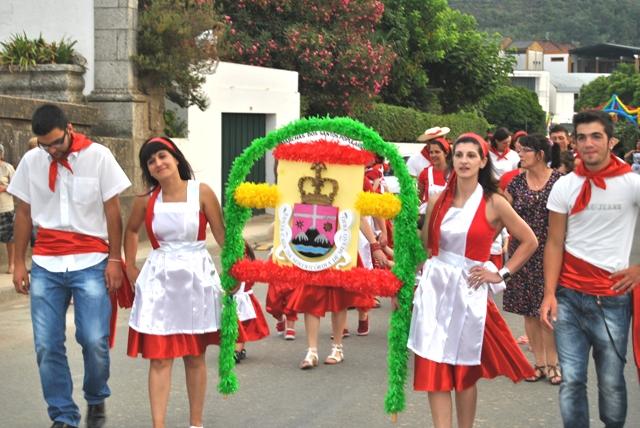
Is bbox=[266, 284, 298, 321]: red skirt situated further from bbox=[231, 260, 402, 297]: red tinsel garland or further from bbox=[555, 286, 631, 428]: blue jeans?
bbox=[555, 286, 631, 428]: blue jeans

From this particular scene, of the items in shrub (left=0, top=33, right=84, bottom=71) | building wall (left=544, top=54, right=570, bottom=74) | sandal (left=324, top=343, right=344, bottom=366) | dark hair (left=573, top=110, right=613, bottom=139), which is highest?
building wall (left=544, top=54, right=570, bottom=74)

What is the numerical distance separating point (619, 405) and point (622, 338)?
34 cm

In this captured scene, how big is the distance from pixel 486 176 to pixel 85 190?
2.28 metres

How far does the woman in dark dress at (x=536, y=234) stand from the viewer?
305 inches

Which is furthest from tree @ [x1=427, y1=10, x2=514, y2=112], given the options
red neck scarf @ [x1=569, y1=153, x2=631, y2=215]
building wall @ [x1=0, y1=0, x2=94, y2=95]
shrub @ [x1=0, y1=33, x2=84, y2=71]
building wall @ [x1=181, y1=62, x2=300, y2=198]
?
red neck scarf @ [x1=569, y1=153, x2=631, y2=215]

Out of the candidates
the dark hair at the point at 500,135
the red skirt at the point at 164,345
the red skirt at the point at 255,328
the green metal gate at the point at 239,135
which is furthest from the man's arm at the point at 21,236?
the green metal gate at the point at 239,135

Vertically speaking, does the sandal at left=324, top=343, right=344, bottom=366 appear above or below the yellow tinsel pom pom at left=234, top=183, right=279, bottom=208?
below

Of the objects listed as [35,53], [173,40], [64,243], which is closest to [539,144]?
[64,243]

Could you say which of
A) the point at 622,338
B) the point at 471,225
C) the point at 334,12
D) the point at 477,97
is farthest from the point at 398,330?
the point at 477,97

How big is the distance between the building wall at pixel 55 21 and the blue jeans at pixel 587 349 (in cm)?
1201

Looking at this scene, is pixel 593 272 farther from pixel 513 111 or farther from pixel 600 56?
pixel 600 56

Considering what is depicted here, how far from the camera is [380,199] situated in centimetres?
573

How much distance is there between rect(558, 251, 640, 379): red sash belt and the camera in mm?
5359

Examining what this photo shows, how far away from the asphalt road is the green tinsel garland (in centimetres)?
89
